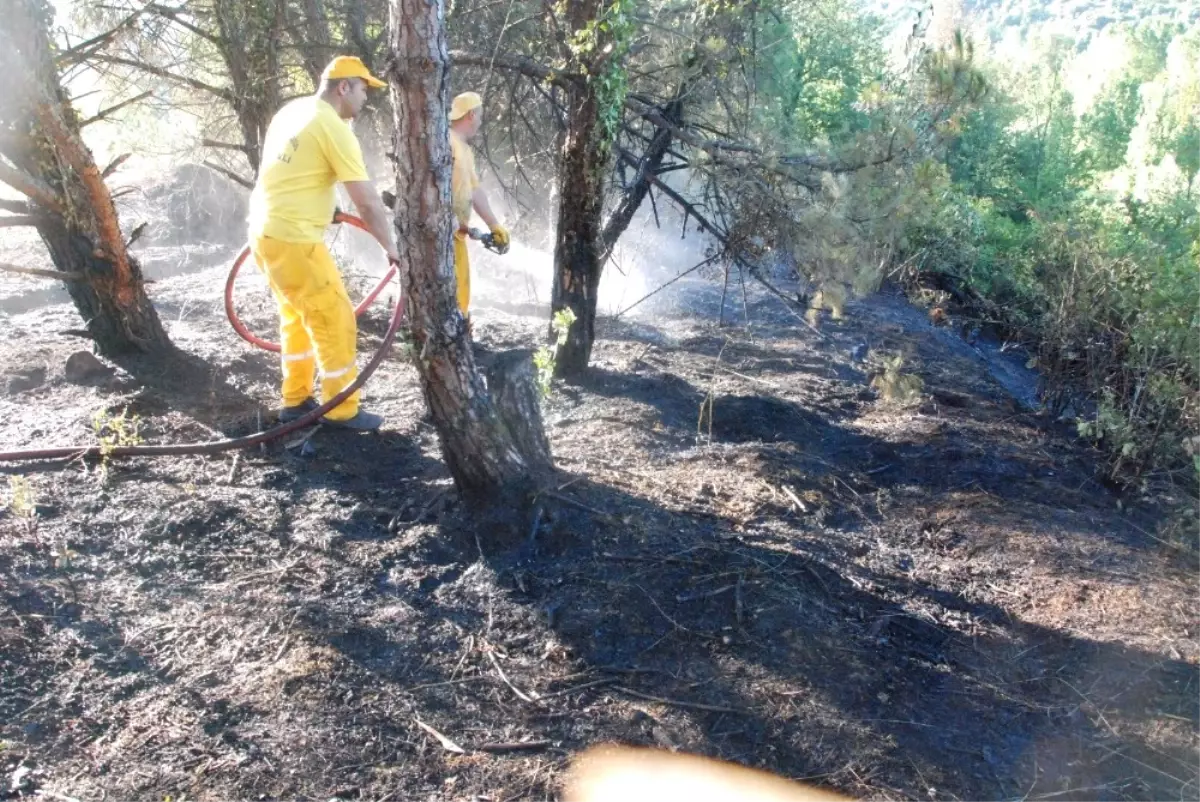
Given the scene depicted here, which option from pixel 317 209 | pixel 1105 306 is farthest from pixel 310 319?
pixel 1105 306

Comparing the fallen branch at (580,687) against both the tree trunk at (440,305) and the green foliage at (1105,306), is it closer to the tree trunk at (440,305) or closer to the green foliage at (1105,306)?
the tree trunk at (440,305)

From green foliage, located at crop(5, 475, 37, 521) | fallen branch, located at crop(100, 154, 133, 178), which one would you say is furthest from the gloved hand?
green foliage, located at crop(5, 475, 37, 521)

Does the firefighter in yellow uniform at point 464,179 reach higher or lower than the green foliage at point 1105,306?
higher

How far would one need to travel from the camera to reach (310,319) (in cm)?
451

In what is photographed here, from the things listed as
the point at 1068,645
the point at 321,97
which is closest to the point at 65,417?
the point at 321,97

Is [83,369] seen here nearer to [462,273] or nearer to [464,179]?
[462,273]

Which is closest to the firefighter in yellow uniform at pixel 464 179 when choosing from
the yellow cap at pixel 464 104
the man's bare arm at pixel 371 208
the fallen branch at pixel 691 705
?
the yellow cap at pixel 464 104

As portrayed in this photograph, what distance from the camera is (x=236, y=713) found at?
2.61m

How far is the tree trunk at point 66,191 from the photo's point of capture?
4660 millimetres

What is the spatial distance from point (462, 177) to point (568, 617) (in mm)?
3361

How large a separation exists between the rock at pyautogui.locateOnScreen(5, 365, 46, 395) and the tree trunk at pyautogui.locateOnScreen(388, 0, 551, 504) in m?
3.04

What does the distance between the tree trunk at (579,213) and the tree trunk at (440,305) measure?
73.6 inches

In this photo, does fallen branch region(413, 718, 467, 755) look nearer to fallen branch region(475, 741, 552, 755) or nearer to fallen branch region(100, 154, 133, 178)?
fallen branch region(475, 741, 552, 755)

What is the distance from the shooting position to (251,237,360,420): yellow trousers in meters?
4.38
